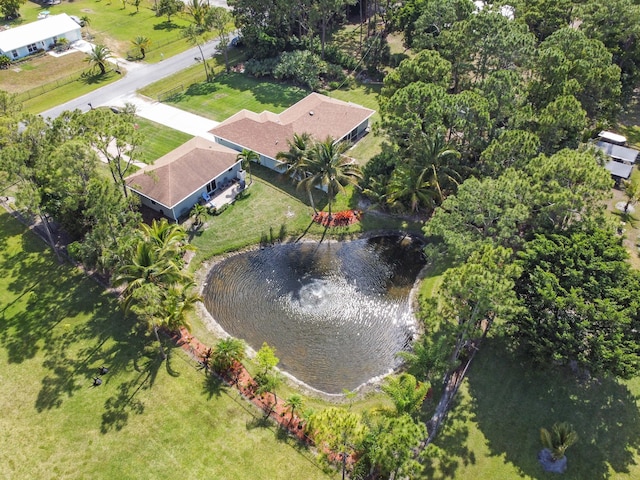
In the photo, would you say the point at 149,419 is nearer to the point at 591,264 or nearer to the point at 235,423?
the point at 235,423

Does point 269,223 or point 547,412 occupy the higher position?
point 269,223

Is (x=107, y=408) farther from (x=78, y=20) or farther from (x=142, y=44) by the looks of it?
(x=78, y=20)

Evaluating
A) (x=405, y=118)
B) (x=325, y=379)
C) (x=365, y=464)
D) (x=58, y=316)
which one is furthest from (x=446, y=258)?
(x=58, y=316)

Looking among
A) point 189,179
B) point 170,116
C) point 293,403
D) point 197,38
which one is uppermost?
point 197,38

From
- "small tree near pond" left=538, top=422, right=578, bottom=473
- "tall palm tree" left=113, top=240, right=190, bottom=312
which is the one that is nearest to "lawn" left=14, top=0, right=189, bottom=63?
"tall palm tree" left=113, top=240, right=190, bottom=312

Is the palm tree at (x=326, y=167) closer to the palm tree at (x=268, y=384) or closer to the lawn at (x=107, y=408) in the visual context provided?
the palm tree at (x=268, y=384)

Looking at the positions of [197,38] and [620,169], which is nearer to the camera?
[620,169]

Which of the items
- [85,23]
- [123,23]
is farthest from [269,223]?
[85,23]

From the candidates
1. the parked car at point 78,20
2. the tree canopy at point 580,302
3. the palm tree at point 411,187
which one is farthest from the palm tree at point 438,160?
the parked car at point 78,20
